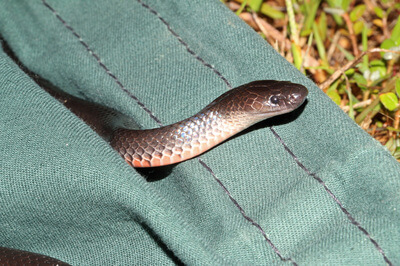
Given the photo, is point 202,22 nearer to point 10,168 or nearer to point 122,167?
point 122,167

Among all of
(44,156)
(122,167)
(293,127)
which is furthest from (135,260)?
(293,127)

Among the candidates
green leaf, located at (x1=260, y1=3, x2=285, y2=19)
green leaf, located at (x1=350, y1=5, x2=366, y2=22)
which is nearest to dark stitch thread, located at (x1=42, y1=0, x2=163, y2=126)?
green leaf, located at (x1=260, y1=3, x2=285, y2=19)

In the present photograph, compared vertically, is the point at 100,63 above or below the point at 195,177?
above

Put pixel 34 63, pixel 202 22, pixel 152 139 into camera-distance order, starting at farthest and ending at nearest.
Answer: pixel 34 63 < pixel 202 22 < pixel 152 139

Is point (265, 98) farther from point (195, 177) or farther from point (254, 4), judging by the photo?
point (254, 4)

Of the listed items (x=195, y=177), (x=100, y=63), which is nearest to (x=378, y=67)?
(x=195, y=177)

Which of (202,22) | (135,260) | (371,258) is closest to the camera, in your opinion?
(371,258)
